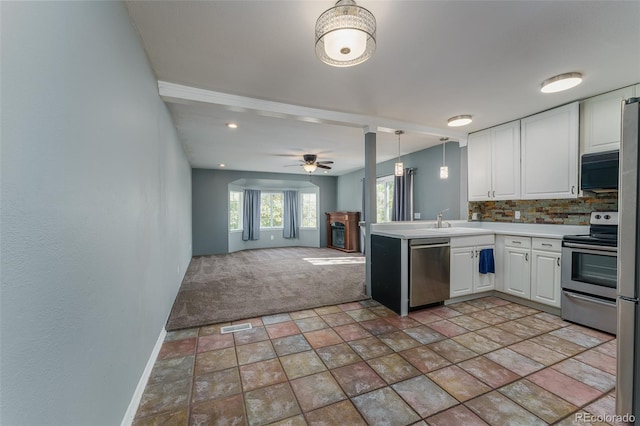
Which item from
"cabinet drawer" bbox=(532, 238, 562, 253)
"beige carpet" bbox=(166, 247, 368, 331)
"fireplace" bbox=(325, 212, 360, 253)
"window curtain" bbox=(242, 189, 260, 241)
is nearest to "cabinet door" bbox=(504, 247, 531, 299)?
"cabinet drawer" bbox=(532, 238, 562, 253)

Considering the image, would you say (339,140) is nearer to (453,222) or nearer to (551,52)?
(453,222)

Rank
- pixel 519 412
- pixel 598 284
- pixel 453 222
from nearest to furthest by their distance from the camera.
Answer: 1. pixel 519 412
2. pixel 598 284
3. pixel 453 222

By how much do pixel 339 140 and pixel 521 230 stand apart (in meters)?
3.13

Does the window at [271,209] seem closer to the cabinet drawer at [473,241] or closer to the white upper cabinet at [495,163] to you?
the white upper cabinet at [495,163]

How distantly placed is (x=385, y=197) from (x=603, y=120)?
170 inches

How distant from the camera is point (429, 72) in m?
2.41

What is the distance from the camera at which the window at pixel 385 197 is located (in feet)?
22.1

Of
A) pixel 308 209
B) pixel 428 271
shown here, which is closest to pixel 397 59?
pixel 428 271

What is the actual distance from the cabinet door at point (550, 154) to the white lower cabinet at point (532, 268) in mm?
624

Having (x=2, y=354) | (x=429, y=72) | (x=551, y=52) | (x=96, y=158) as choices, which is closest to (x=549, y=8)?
(x=551, y=52)

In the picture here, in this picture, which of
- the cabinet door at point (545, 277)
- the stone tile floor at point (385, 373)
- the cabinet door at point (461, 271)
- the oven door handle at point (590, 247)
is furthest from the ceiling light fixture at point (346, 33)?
the cabinet door at point (545, 277)

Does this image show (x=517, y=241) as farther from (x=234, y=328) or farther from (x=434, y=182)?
(x=234, y=328)

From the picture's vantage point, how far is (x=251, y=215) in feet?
27.4

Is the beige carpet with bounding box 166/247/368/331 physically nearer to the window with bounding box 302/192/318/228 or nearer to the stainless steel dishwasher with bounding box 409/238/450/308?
the stainless steel dishwasher with bounding box 409/238/450/308
